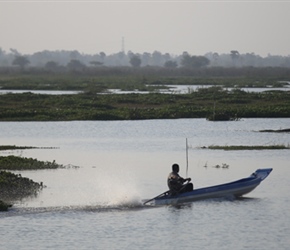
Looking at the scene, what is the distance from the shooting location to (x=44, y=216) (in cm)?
2497

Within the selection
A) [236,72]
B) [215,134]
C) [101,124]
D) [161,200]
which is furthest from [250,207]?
[236,72]

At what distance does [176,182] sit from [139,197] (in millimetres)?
1286

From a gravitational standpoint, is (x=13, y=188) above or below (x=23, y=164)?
below

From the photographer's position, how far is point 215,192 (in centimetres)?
2744

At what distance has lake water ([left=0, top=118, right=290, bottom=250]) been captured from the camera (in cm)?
2238

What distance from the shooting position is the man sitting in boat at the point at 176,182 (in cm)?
2666

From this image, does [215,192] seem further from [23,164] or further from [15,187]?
[23,164]

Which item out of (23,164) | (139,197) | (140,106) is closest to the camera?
(139,197)

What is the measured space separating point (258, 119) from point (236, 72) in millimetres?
106075

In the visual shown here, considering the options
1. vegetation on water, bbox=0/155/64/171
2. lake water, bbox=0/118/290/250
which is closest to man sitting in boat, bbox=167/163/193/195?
lake water, bbox=0/118/290/250

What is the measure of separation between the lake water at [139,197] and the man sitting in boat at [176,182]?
0.54 m

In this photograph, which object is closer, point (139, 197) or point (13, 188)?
point (139, 197)

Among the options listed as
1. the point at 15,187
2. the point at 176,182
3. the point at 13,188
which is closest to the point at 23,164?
the point at 15,187

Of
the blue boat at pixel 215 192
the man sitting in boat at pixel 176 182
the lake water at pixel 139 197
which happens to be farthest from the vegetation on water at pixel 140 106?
the man sitting in boat at pixel 176 182
